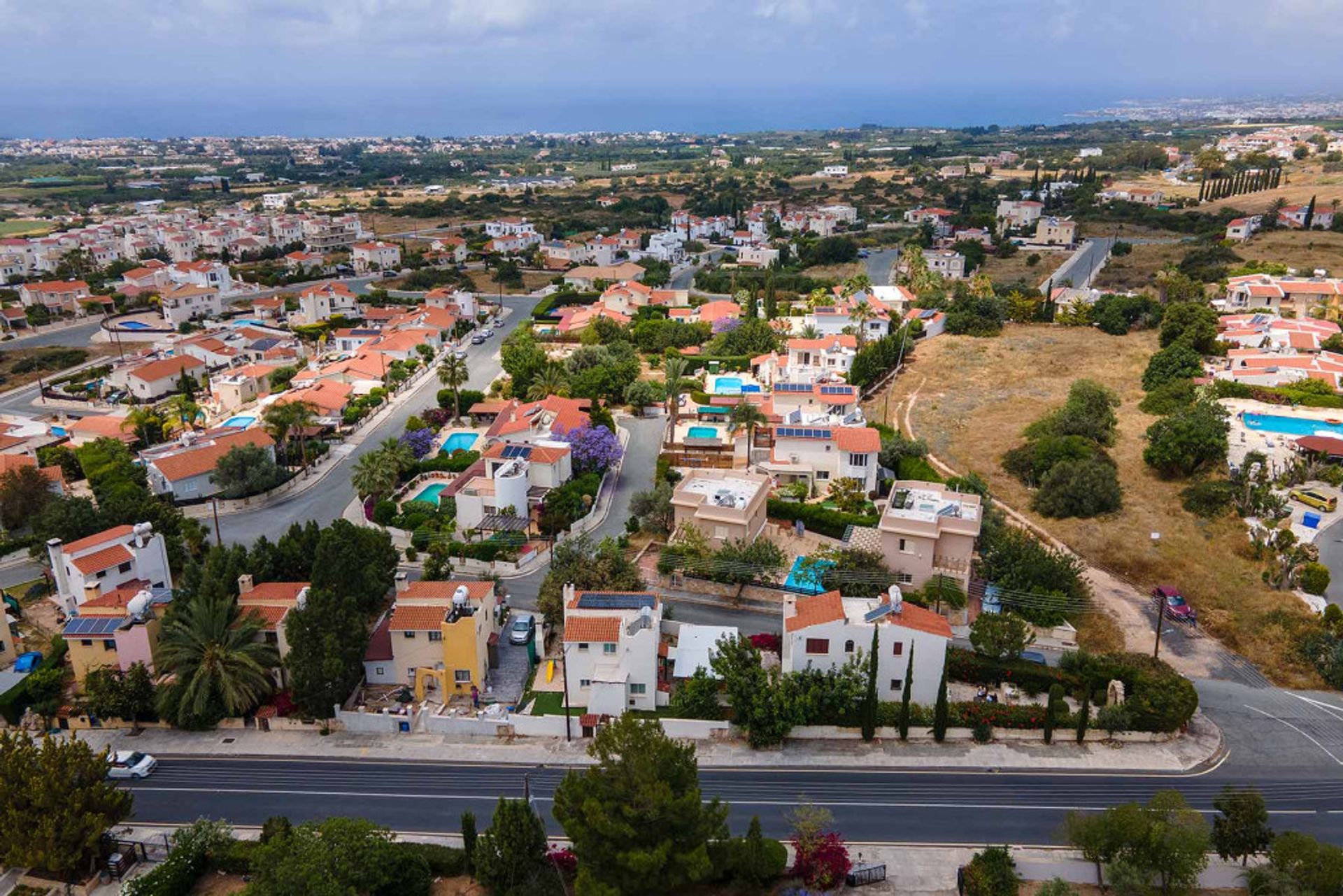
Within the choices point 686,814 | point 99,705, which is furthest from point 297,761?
point 686,814

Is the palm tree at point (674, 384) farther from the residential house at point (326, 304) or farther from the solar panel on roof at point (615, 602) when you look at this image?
the residential house at point (326, 304)

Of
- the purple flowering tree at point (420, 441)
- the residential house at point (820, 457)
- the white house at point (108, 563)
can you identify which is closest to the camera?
the white house at point (108, 563)

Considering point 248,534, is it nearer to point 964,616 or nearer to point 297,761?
point 297,761

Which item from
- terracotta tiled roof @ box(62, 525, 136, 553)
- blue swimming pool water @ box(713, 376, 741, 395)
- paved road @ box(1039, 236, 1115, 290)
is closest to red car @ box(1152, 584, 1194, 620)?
blue swimming pool water @ box(713, 376, 741, 395)

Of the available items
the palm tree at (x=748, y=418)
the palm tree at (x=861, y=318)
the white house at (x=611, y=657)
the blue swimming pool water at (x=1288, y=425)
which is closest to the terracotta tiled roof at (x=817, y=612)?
the white house at (x=611, y=657)

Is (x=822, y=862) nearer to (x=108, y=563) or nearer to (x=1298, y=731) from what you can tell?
Result: (x=1298, y=731)

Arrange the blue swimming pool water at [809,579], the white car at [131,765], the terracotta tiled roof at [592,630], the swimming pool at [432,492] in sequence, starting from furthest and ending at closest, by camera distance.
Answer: the swimming pool at [432,492], the blue swimming pool water at [809,579], the terracotta tiled roof at [592,630], the white car at [131,765]
